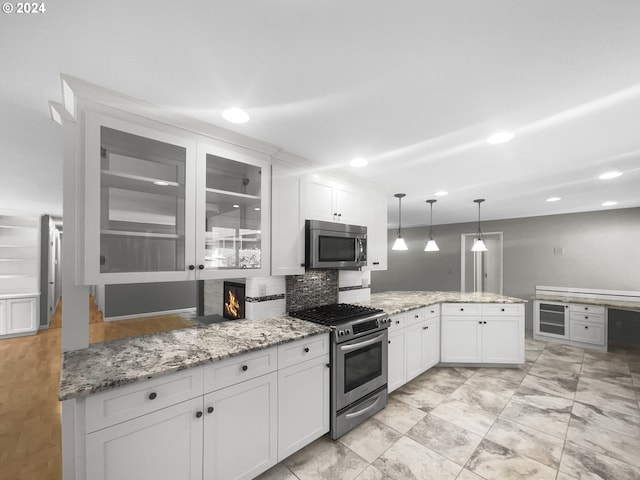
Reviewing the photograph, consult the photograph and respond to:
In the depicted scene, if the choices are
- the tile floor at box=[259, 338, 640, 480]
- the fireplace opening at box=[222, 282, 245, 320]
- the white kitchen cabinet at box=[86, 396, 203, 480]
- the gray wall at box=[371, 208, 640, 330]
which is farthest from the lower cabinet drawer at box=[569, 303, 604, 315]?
the white kitchen cabinet at box=[86, 396, 203, 480]

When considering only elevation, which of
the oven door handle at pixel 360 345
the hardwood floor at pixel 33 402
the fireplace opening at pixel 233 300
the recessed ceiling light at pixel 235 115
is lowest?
the hardwood floor at pixel 33 402

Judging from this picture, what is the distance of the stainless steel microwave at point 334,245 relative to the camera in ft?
9.02

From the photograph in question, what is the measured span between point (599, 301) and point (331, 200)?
5147 mm

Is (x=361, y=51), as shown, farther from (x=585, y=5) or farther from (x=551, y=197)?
(x=551, y=197)

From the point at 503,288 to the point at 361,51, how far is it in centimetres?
665

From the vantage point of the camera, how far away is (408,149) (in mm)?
2406

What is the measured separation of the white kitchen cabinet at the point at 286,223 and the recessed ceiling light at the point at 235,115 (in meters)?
0.68

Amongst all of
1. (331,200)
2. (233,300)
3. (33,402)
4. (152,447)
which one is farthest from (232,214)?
(33,402)

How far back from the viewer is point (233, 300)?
109 inches

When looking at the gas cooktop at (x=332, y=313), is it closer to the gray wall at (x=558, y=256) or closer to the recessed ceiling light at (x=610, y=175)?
the recessed ceiling light at (x=610, y=175)

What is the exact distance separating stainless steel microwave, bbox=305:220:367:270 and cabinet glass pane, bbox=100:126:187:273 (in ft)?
3.83

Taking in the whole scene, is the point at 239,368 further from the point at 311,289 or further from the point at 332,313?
the point at 311,289

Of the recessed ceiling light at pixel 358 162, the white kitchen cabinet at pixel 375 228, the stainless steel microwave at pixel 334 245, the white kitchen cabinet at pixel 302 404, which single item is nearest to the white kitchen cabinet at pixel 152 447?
the white kitchen cabinet at pixel 302 404

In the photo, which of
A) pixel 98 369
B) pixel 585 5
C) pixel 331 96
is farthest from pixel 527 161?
pixel 98 369
